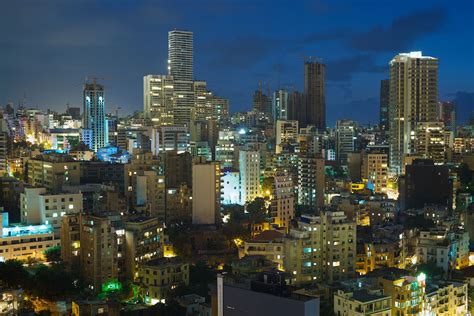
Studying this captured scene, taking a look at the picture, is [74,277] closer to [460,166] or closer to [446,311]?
[446,311]

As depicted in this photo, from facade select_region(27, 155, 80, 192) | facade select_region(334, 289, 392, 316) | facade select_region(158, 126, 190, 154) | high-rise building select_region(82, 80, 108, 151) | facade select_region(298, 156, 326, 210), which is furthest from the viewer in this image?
high-rise building select_region(82, 80, 108, 151)

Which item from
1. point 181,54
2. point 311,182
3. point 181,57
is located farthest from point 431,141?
point 181,54

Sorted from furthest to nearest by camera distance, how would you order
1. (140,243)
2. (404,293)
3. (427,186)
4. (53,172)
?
(427,186), (53,172), (140,243), (404,293)

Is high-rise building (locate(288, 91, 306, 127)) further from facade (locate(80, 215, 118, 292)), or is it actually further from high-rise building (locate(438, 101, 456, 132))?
facade (locate(80, 215, 118, 292))

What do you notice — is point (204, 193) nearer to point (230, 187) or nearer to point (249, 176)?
point (230, 187)

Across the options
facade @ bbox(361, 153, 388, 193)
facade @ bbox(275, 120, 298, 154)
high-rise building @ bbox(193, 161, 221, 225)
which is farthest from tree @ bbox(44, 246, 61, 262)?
facade @ bbox(275, 120, 298, 154)
